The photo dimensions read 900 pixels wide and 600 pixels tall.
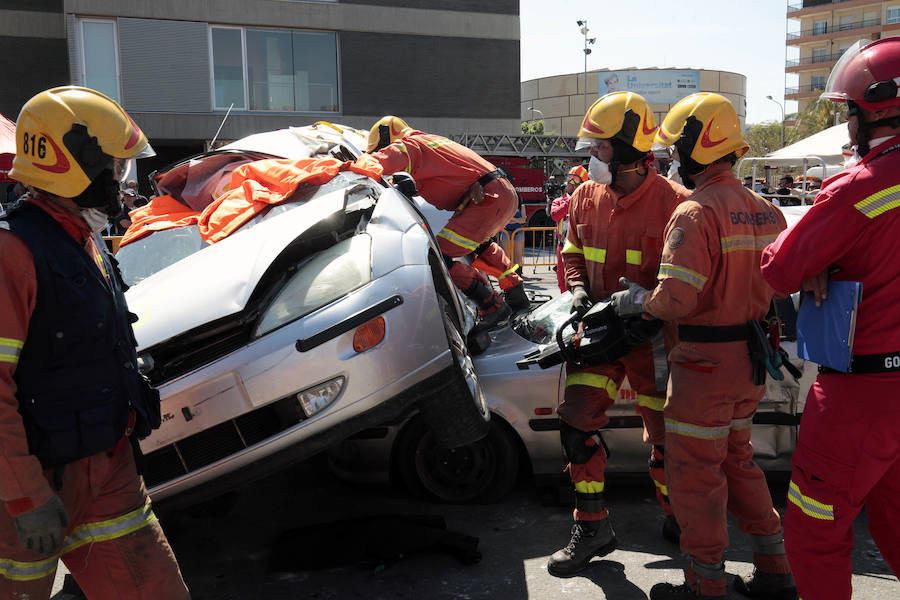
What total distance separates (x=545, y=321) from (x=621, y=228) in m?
0.94

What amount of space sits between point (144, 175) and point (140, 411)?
2107cm

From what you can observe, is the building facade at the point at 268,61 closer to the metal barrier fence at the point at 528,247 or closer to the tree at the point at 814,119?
the metal barrier fence at the point at 528,247

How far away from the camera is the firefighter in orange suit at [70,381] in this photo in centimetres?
219

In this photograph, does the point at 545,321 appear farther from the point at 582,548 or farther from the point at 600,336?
the point at 582,548

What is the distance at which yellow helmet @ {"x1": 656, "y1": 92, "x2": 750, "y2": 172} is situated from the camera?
3398mm

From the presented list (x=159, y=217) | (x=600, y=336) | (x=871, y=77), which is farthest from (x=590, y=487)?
(x=159, y=217)

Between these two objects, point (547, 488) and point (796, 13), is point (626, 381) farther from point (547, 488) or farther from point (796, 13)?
point (796, 13)

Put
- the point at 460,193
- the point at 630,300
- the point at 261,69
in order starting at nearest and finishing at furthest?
1. the point at 630,300
2. the point at 460,193
3. the point at 261,69

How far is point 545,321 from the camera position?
183 inches

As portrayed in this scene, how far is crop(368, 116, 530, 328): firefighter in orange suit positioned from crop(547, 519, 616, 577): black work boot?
2.39m

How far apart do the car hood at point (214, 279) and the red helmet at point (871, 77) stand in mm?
2187

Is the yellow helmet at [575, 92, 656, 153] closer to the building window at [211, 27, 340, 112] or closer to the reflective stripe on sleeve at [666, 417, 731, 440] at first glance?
the reflective stripe on sleeve at [666, 417, 731, 440]

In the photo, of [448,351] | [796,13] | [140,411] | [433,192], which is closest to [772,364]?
[448,351]

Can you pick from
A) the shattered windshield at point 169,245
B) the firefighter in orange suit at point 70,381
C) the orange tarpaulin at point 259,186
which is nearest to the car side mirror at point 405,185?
the orange tarpaulin at point 259,186
